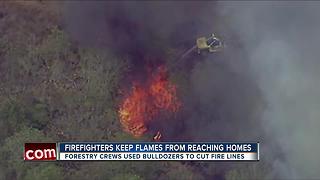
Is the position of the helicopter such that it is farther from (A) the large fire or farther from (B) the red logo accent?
(B) the red logo accent

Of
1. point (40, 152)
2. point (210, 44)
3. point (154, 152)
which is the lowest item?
point (154, 152)

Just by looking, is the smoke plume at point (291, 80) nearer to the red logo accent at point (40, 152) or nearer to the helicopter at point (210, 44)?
the helicopter at point (210, 44)

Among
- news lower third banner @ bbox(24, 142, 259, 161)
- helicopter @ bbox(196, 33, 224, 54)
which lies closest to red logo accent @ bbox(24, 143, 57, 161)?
news lower third banner @ bbox(24, 142, 259, 161)

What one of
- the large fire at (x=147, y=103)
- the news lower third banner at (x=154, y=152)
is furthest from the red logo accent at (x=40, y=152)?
the large fire at (x=147, y=103)

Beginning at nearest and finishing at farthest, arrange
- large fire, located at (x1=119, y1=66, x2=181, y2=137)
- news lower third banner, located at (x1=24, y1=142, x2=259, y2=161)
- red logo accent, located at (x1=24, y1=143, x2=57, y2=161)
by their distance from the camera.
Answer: news lower third banner, located at (x1=24, y1=142, x2=259, y2=161) → red logo accent, located at (x1=24, y1=143, x2=57, y2=161) → large fire, located at (x1=119, y1=66, x2=181, y2=137)

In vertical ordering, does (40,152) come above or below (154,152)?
above

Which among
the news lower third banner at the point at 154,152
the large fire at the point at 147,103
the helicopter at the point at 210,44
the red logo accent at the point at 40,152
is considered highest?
the helicopter at the point at 210,44

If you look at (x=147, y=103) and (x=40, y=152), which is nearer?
(x=40, y=152)

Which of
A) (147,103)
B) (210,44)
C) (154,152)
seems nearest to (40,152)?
(154,152)

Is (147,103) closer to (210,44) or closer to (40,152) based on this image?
(210,44)

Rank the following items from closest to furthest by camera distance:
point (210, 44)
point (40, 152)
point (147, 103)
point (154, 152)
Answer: point (154, 152) → point (40, 152) → point (147, 103) → point (210, 44)
